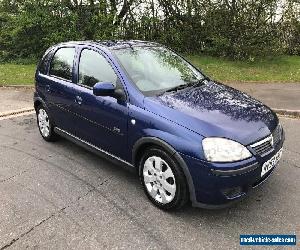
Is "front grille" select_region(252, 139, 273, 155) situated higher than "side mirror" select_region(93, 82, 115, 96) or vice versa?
"side mirror" select_region(93, 82, 115, 96)

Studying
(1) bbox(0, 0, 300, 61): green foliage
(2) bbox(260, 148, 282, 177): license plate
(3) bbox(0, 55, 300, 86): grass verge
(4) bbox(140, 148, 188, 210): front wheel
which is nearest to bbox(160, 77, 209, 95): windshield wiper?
(4) bbox(140, 148, 188, 210): front wheel

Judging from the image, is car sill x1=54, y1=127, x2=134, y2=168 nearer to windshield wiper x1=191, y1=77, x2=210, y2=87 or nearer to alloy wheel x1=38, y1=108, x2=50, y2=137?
alloy wheel x1=38, y1=108, x2=50, y2=137

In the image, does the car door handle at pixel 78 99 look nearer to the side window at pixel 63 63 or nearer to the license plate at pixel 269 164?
the side window at pixel 63 63

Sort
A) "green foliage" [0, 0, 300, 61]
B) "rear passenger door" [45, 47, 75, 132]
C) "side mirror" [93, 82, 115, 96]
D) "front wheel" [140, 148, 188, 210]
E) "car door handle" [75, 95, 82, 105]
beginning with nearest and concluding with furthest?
"front wheel" [140, 148, 188, 210]
"side mirror" [93, 82, 115, 96]
"car door handle" [75, 95, 82, 105]
"rear passenger door" [45, 47, 75, 132]
"green foliage" [0, 0, 300, 61]

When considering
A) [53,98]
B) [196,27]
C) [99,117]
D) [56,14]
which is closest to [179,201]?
[99,117]

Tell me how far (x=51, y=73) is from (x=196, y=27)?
9.56 metres

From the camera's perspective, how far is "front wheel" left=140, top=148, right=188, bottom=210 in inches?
148

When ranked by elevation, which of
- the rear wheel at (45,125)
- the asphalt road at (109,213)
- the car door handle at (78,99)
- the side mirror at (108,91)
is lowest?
the asphalt road at (109,213)

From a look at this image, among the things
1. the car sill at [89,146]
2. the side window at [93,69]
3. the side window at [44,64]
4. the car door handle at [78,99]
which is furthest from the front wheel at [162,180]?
the side window at [44,64]

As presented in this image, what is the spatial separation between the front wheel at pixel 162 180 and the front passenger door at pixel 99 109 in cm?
42

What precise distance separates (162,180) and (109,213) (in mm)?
661

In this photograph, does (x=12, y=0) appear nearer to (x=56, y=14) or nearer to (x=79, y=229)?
(x=56, y=14)

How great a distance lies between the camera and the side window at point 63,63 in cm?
524

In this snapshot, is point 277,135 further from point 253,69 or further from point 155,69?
point 253,69
